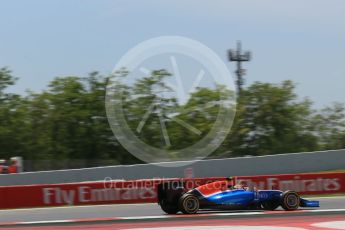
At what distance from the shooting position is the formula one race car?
42.6 feet

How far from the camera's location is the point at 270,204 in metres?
13.2

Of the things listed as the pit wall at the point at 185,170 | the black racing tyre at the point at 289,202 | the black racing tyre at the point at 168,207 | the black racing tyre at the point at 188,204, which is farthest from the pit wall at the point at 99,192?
the pit wall at the point at 185,170

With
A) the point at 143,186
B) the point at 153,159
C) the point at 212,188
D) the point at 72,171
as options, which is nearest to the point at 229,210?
the point at 212,188

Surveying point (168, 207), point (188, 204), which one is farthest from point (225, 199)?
point (168, 207)

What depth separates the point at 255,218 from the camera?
1207cm

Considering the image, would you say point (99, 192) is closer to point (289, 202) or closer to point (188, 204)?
point (188, 204)

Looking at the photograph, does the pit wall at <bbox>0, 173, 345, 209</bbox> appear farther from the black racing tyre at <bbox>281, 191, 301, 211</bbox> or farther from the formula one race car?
the black racing tyre at <bbox>281, 191, 301, 211</bbox>

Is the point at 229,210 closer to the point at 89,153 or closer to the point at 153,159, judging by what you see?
the point at 153,159

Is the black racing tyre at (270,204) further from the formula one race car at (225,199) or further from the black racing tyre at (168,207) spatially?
the black racing tyre at (168,207)

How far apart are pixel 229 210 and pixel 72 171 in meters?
14.9

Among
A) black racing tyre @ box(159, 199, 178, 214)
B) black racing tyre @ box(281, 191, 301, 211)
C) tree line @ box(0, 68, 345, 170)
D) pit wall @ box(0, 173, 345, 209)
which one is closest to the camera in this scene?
black racing tyre @ box(281, 191, 301, 211)

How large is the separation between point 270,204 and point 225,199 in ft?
3.54

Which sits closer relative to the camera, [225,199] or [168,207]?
[225,199]

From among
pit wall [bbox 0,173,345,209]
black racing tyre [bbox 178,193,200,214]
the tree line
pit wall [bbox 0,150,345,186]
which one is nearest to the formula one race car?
black racing tyre [bbox 178,193,200,214]
